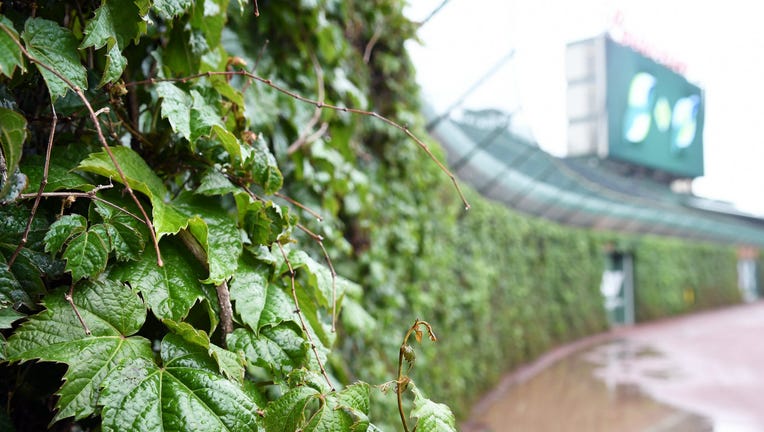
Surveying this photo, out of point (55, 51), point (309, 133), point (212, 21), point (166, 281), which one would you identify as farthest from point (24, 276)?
point (309, 133)

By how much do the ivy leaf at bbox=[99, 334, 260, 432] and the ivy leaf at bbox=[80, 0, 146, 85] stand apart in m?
0.39

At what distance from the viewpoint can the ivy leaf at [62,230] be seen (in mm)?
724

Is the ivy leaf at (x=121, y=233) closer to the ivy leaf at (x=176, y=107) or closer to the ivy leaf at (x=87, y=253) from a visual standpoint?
the ivy leaf at (x=87, y=253)

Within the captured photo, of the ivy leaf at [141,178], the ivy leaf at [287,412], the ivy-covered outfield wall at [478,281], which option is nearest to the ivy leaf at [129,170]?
the ivy leaf at [141,178]

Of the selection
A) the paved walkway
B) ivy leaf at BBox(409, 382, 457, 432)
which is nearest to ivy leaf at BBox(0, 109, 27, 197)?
ivy leaf at BBox(409, 382, 457, 432)

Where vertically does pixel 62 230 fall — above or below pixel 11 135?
below

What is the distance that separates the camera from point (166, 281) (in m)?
0.81

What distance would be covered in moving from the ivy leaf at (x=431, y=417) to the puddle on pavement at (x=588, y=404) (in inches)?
188

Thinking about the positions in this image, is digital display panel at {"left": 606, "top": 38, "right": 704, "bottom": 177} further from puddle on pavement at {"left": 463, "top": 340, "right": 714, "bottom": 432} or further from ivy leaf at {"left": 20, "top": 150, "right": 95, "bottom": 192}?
ivy leaf at {"left": 20, "top": 150, "right": 95, "bottom": 192}

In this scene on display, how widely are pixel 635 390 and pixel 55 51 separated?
7431 millimetres

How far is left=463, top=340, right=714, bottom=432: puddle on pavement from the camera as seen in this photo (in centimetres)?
539

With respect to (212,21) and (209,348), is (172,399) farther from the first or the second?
(212,21)

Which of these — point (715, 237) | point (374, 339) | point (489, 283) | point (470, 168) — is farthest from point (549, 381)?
point (715, 237)

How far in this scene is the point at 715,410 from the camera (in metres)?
5.97
